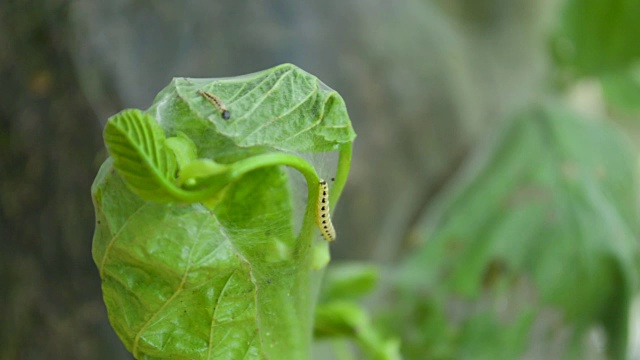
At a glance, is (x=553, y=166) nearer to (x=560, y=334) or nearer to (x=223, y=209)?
(x=560, y=334)

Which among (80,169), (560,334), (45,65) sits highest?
(45,65)

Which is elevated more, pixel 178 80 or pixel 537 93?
pixel 178 80

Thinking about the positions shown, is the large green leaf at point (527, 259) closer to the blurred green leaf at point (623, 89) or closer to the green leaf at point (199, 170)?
the blurred green leaf at point (623, 89)

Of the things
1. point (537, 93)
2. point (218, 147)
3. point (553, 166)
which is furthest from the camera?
point (537, 93)

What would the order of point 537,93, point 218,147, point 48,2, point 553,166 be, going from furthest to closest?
1. point 537,93
2. point 553,166
3. point 48,2
4. point 218,147

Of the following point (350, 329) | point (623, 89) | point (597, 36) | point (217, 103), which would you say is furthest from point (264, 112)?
point (623, 89)

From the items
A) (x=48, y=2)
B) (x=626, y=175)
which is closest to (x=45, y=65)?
(x=48, y=2)

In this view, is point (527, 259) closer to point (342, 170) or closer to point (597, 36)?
point (597, 36)

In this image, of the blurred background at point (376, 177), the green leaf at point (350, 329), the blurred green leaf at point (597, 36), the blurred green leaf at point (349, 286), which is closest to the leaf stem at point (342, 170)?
the green leaf at point (350, 329)
